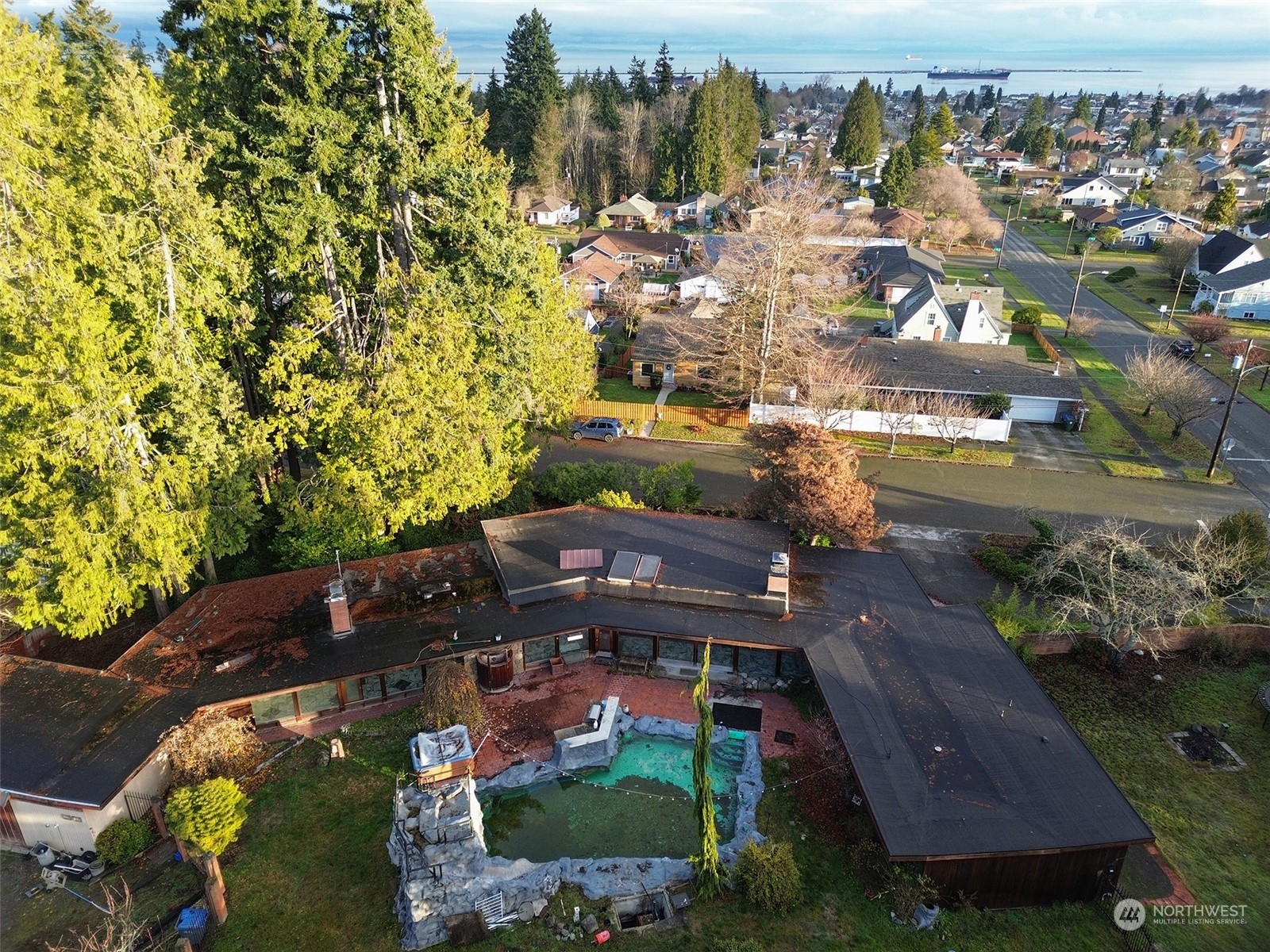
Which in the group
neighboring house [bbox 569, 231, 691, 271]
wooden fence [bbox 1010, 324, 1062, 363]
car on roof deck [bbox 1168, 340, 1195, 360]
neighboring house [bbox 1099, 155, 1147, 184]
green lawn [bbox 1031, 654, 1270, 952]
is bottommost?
green lawn [bbox 1031, 654, 1270, 952]

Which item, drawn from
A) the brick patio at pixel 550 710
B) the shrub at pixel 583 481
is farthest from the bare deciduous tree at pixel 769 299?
the brick patio at pixel 550 710

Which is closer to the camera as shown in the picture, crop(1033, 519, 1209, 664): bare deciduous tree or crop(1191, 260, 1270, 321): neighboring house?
crop(1033, 519, 1209, 664): bare deciduous tree

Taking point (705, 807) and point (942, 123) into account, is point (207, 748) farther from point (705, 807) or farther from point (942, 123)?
point (942, 123)

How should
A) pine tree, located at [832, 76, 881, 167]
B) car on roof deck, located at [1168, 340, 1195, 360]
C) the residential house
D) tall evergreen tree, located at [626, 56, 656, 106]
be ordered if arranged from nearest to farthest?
car on roof deck, located at [1168, 340, 1195, 360] → the residential house → pine tree, located at [832, 76, 881, 167] → tall evergreen tree, located at [626, 56, 656, 106]

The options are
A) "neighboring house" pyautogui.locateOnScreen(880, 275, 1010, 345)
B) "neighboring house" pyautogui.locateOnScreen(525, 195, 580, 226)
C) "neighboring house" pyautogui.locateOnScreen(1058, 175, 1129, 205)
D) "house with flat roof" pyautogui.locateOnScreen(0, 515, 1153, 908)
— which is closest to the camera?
"house with flat roof" pyautogui.locateOnScreen(0, 515, 1153, 908)

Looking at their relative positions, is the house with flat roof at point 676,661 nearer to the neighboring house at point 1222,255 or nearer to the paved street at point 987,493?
the paved street at point 987,493

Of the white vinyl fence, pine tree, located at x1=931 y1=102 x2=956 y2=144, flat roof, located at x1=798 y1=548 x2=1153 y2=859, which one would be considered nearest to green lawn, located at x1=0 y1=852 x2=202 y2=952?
flat roof, located at x1=798 y1=548 x2=1153 y2=859

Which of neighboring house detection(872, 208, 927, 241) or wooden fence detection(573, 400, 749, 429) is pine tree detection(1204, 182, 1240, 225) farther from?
wooden fence detection(573, 400, 749, 429)
